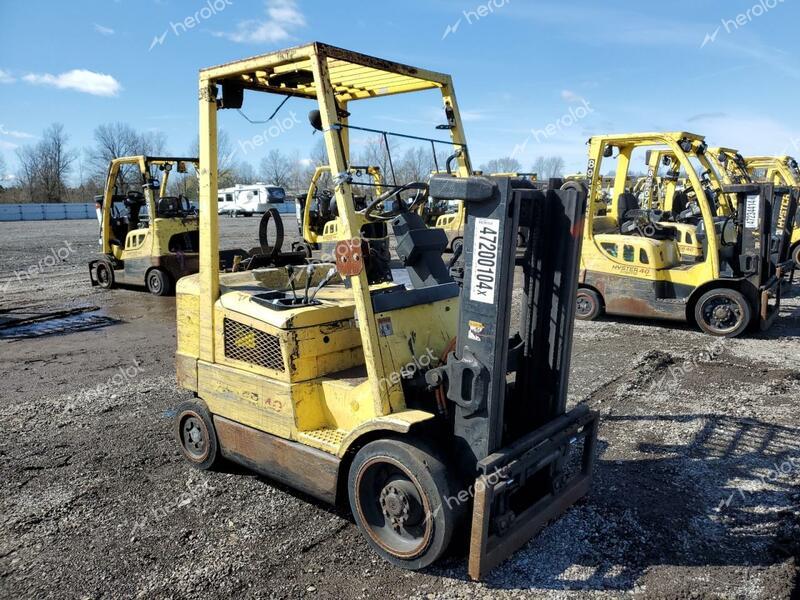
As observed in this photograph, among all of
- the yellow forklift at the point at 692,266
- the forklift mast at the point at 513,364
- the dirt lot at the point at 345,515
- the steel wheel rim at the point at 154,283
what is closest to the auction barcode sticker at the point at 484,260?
the forklift mast at the point at 513,364

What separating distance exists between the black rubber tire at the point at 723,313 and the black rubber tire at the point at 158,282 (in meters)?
9.99

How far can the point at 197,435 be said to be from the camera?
470 cm

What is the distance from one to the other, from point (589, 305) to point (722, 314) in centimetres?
197

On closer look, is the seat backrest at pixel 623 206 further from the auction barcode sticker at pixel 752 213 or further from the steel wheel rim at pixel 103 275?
the steel wheel rim at pixel 103 275

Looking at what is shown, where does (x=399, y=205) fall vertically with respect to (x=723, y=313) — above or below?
above

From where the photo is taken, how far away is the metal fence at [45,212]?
1829 inches

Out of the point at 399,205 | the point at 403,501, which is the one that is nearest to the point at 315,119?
the point at 399,205

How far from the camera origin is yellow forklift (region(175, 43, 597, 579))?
10.5ft

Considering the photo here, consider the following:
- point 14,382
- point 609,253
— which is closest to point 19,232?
point 14,382

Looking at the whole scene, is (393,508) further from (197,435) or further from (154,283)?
(154,283)

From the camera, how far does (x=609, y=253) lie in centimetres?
990

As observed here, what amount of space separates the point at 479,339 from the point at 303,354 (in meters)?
1.21

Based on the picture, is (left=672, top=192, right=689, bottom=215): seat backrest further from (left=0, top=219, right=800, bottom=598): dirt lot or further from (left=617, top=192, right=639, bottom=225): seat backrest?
(left=0, top=219, right=800, bottom=598): dirt lot

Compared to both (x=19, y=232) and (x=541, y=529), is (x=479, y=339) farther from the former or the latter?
(x=19, y=232)
